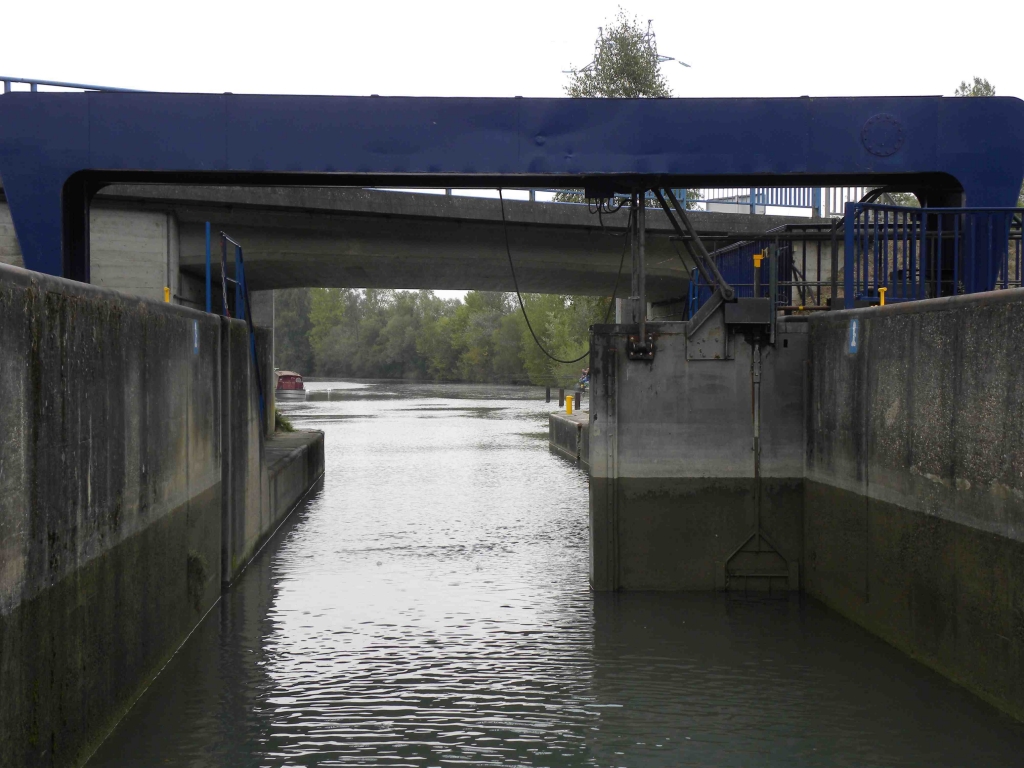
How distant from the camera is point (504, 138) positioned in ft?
37.5

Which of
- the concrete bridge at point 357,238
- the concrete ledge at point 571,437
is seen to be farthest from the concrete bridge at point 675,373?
the concrete ledge at point 571,437

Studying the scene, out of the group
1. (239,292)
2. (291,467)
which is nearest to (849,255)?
(239,292)

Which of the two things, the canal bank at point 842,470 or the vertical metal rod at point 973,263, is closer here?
the canal bank at point 842,470

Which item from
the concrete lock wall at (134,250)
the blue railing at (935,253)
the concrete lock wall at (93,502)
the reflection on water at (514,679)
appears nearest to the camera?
the concrete lock wall at (93,502)

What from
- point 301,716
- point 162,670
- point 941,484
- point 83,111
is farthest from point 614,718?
point 83,111

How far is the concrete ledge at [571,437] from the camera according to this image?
969 inches

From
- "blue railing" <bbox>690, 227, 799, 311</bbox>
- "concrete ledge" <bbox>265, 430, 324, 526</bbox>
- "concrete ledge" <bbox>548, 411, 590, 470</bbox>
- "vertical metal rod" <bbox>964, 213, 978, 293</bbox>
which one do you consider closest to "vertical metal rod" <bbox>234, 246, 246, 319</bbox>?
"concrete ledge" <bbox>265, 430, 324, 526</bbox>

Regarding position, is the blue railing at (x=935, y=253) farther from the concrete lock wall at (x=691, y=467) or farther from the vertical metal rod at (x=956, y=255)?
the concrete lock wall at (x=691, y=467)

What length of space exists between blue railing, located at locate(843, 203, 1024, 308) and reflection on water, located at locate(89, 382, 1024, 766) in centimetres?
322

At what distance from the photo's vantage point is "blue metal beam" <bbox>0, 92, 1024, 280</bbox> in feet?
37.2

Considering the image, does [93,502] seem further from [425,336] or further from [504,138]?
[425,336]

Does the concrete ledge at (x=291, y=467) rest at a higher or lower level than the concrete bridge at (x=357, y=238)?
lower

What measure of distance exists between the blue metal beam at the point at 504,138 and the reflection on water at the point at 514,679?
4343 millimetres

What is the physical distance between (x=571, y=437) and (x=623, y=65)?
24666mm
